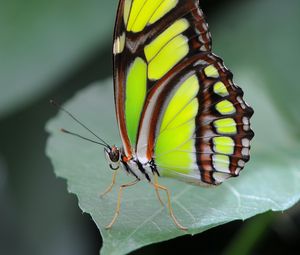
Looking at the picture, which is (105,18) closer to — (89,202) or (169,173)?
(169,173)

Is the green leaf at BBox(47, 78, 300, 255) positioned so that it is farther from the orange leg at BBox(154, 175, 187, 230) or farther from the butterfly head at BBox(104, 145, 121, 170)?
the butterfly head at BBox(104, 145, 121, 170)

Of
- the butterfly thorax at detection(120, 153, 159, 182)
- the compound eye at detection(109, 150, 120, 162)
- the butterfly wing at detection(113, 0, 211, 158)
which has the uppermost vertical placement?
the butterfly wing at detection(113, 0, 211, 158)

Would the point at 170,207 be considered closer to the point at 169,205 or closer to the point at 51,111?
the point at 169,205

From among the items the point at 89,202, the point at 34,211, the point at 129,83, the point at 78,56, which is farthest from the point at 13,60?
the point at 89,202

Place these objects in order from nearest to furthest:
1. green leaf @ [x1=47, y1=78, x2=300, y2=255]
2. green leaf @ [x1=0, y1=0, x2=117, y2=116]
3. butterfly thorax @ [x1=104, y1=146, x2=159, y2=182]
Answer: green leaf @ [x1=47, y1=78, x2=300, y2=255] → butterfly thorax @ [x1=104, y1=146, x2=159, y2=182] → green leaf @ [x1=0, y1=0, x2=117, y2=116]

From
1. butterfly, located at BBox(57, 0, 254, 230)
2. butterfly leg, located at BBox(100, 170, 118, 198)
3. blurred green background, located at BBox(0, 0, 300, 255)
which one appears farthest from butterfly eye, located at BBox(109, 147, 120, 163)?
blurred green background, located at BBox(0, 0, 300, 255)

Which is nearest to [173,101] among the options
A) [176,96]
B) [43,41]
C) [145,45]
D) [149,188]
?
[176,96]

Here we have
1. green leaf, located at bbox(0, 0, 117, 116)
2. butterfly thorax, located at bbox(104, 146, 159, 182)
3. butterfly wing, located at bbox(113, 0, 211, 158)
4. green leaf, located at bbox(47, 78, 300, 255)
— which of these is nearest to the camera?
green leaf, located at bbox(47, 78, 300, 255)

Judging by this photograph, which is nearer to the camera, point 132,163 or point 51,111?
point 132,163

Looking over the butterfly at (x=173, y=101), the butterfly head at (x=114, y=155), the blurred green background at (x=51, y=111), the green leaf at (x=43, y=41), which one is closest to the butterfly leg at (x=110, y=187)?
the butterfly at (x=173, y=101)
